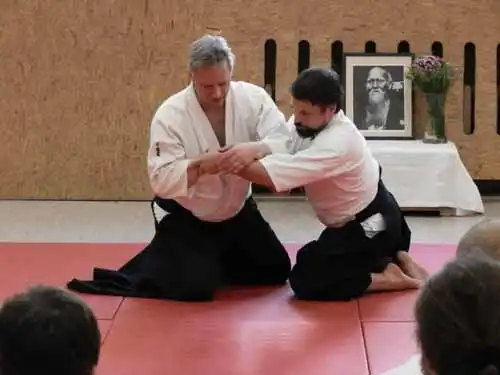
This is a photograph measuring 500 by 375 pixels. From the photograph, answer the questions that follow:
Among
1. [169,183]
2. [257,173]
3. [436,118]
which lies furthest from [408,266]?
[436,118]

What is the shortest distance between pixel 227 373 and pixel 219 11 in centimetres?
346

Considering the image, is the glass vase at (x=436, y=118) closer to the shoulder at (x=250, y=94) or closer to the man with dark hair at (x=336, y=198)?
the man with dark hair at (x=336, y=198)

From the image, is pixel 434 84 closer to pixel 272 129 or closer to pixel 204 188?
pixel 272 129

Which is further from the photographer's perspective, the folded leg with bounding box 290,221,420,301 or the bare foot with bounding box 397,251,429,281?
the bare foot with bounding box 397,251,429,281

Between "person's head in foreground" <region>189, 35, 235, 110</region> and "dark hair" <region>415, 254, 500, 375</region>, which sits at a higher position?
"person's head in foreground" <region>189, 35, 235, 110</region>

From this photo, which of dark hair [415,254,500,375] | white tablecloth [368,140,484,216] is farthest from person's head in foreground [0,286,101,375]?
white tablecloth [368,140,484,216]

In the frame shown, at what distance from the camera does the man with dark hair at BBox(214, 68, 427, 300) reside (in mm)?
3955

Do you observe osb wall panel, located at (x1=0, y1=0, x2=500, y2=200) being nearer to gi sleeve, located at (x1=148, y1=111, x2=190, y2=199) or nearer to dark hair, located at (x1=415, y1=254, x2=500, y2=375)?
gi sleeve, located at (x1=148, y1=111, x2=190, y2=199)

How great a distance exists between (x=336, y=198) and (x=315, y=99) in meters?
0.44

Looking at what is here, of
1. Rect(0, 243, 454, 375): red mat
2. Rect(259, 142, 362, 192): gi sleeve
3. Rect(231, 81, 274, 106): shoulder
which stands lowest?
Rect(0, 243, 454, 375): red mat

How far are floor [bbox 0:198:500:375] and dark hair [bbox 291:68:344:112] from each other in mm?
862

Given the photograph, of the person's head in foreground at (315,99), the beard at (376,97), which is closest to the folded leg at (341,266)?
the person's head in foreground at (315,99)

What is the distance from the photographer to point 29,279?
4.46 m

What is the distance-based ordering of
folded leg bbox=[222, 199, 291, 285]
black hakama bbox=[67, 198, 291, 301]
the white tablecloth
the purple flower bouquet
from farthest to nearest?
the purple flower bouquet → the white tablecloth → folded leg bbox=[222, 199, 291, 285] → black hakama bbox=[67, 198, 291, 301]
